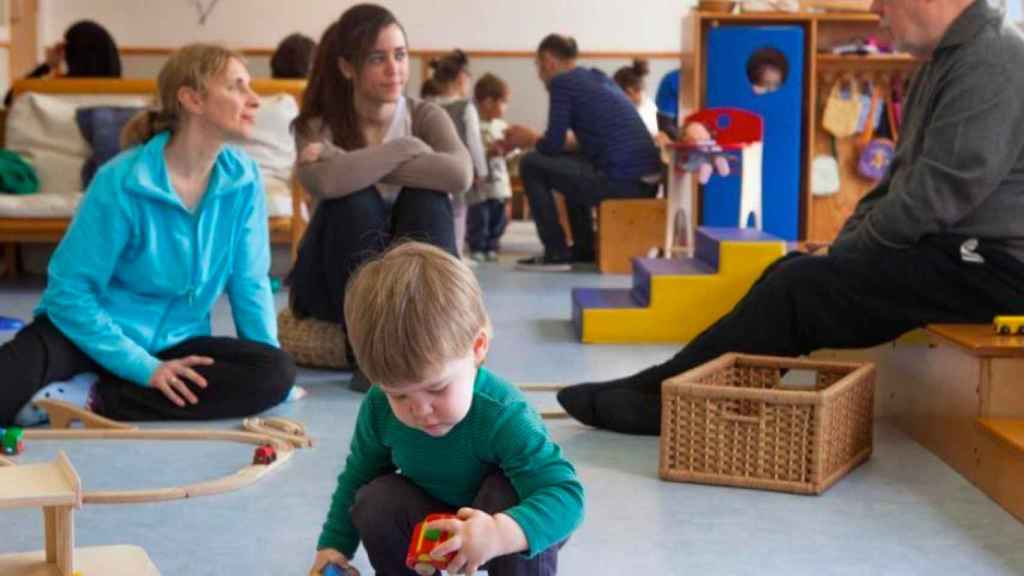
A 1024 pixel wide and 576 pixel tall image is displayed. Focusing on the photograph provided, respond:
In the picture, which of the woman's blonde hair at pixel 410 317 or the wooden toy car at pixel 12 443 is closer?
the woman's blonde hair at pixel 410 317

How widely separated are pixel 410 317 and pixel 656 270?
2.88 m

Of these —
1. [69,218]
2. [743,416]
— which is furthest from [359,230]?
[69,218]

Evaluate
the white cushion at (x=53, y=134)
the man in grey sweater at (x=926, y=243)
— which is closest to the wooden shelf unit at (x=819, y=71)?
the white cushion at (x=53, y=134)

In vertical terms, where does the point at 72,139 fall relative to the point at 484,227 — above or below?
above

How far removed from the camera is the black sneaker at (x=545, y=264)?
6.29 m

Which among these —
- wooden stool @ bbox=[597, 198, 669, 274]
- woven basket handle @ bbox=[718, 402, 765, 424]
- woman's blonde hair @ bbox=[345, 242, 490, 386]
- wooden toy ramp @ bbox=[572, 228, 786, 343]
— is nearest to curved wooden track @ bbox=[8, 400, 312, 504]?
woven basket handle @ bbox=[718, 402, 765, 424]

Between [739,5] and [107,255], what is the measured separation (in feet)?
12.4

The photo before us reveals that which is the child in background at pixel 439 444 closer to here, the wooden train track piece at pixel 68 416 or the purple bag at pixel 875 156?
the wooden train track piece at pixel 68 416

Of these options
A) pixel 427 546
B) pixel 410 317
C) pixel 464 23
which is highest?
pixel 464 23

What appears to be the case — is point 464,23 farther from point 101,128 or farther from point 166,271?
point 166,271

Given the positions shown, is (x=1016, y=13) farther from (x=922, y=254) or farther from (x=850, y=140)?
(x=922, y=254)

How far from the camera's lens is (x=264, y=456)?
270 centimetres

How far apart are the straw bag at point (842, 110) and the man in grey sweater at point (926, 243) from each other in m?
3.31

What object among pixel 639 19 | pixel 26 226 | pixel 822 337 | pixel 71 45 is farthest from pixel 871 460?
pixel 639 19
